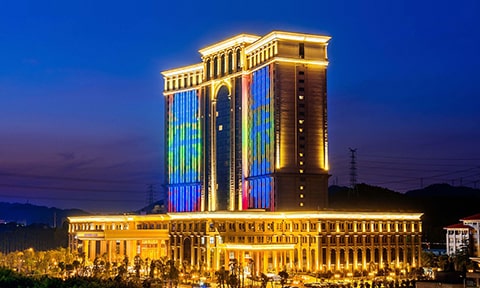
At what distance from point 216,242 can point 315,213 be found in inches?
468

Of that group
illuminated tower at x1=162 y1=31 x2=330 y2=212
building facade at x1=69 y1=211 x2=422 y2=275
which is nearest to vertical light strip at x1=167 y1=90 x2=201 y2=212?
illuminated tower at x1=162 y1=31 x2=330 y2=212

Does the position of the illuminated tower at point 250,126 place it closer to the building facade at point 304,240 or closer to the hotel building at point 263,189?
the hotel building at point 263,189

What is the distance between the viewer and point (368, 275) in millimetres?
81062

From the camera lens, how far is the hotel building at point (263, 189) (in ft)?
267

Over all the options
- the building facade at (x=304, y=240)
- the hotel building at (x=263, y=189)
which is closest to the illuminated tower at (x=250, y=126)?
the hotel building at (x=263, y=189)

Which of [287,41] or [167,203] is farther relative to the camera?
[167,203]

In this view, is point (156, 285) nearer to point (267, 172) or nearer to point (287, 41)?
point (267, 172)

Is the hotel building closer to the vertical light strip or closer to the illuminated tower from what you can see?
the illuminated tower

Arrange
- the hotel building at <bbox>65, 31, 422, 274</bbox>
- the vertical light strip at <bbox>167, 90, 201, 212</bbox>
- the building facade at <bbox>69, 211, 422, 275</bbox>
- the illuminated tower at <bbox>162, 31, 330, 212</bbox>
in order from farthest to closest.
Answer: the vertical light strip at <bbox>167, 90, 201, 212</bbox>
the illuminated tower at <bbox>162, 31, 330, 212</bbox>
the hotel building at <bbox>65, 31, 422, 274</bbox>
the building facade at <bbox>69, 211, 422, 275</bbox>

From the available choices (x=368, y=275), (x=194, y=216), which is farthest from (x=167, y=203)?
(x=368, y=275)

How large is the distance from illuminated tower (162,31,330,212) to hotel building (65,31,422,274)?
0.14 meters

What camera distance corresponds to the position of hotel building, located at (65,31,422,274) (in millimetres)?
81438

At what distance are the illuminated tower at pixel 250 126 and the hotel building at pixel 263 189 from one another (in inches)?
5.3

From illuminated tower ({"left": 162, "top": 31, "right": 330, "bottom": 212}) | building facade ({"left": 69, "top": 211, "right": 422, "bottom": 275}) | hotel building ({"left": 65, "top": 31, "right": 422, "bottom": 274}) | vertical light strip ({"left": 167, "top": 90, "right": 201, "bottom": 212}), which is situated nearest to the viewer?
building facade ({"left": 69, "top": 211, "right": 422, "bottom": 275})
